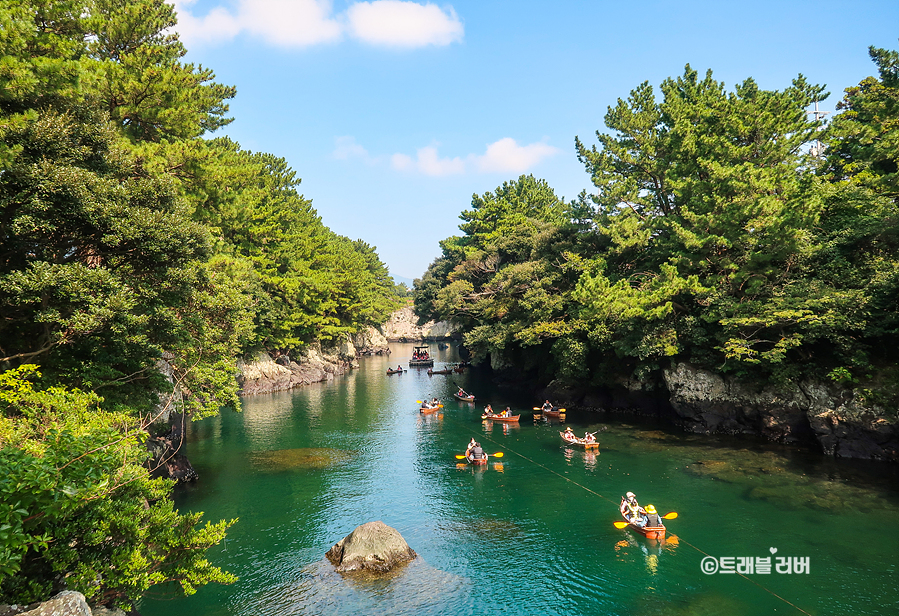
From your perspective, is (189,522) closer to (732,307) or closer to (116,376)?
(116,376)

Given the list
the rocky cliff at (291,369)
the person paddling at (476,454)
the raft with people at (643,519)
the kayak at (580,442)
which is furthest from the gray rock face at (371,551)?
the rocky cliff at (291,369)

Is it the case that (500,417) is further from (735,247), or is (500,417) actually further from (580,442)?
(735,247)

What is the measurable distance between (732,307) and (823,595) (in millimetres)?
14864

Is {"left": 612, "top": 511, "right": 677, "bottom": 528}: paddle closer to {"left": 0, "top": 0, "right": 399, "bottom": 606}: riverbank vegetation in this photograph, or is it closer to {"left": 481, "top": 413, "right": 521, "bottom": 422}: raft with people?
{"left": 0, "top": 0, "right": 399, "bottom": 606}: riverbank vegetation

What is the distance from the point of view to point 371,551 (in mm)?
14320

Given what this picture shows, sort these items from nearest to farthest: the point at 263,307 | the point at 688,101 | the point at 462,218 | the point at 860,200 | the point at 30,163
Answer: the point at 30,163, the point at 860,200, the point at 688,101, the point at 263,307, the point at 462,218

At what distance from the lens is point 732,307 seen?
24344 mm

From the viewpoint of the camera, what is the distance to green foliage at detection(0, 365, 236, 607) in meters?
6.08

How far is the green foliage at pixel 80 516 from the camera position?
6.08 metres

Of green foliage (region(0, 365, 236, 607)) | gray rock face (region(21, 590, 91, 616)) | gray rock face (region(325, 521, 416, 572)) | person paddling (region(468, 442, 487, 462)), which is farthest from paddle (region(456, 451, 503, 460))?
gray rock face (region(21, 590, 91, 616))

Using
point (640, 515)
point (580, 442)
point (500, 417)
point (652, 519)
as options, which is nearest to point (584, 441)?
point (580, 442)

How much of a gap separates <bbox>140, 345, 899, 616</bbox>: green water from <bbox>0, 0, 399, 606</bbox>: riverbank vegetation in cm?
406

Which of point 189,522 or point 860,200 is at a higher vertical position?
point 860,200

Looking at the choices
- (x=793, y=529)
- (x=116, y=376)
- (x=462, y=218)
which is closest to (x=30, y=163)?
(x=116, y=376)
